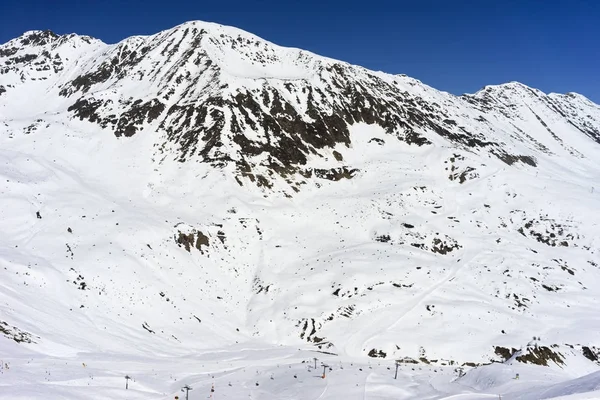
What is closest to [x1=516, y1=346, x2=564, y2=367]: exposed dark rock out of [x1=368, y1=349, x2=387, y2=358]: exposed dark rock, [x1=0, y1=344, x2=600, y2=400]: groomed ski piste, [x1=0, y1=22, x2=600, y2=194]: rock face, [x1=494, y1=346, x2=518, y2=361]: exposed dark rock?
[x1=494, y1=346, x2=518, y2=361]: exposed dark rock

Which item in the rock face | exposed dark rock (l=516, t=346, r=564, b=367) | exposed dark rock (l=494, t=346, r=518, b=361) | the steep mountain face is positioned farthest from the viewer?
the rock face

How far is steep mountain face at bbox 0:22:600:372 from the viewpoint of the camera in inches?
1654

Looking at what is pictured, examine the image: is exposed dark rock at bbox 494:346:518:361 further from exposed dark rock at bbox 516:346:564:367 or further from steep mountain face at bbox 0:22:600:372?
exposed dark rock at bbox 516:346:564:367

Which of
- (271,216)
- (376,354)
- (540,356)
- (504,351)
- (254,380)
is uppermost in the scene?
(271,216)

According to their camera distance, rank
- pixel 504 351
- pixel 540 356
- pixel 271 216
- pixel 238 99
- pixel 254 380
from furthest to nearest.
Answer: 1. pixel 238 99
2. pixel 271 216
3. pixel 504 351
4. pixel 540 356
5. pixel 254 380

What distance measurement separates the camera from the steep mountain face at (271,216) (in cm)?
4200

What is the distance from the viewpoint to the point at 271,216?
6400cm

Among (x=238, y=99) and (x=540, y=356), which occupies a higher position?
(x=238, y=99)

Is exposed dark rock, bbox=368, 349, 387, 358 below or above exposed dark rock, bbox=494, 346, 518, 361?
above

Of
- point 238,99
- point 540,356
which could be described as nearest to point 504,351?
point 540,356

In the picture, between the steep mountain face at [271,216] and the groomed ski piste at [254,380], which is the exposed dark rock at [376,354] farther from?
the groomed ski piste at [254,380]

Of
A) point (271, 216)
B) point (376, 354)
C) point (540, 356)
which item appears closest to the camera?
point (540, 356)

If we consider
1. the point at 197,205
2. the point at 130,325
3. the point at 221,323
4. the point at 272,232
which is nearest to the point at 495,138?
the point at 272,232

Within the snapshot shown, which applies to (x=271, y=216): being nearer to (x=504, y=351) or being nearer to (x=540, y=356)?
(x=504, y=351)
